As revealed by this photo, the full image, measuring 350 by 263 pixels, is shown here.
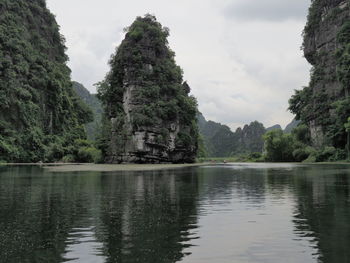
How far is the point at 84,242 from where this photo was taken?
10.6 meters

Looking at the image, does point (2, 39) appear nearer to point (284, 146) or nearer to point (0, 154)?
point (0, 154)

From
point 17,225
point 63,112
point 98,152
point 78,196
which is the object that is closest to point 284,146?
point 98,152

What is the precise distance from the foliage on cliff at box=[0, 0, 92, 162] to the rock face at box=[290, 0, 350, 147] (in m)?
61.9

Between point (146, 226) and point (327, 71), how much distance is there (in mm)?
86957

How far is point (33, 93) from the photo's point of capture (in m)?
109

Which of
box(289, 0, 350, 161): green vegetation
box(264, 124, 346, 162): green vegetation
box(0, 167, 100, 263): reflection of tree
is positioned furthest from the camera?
box(264, 124, 346, 162): green vegetation

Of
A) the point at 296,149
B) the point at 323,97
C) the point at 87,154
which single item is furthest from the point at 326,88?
the point at 87,154

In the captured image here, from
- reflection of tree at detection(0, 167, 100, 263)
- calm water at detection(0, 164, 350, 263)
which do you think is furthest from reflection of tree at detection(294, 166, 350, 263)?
reflection of tree at detection(0, 167, 100, 263)

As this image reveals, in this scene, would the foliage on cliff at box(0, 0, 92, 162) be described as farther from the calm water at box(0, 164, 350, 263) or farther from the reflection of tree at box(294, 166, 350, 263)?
the reflection of tree at box(294, 166, 350, 263)

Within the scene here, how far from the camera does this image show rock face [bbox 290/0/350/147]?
80125 millimetres

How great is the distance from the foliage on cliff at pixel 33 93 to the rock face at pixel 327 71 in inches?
2438

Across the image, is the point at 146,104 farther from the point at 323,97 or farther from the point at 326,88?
the point at 326,88

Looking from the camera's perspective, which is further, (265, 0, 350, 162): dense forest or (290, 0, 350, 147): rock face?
(290, 0, 350, 147): rock face

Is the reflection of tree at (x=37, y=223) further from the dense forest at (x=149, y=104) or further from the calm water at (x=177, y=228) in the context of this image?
the dense forest at (x=149, y=104)
